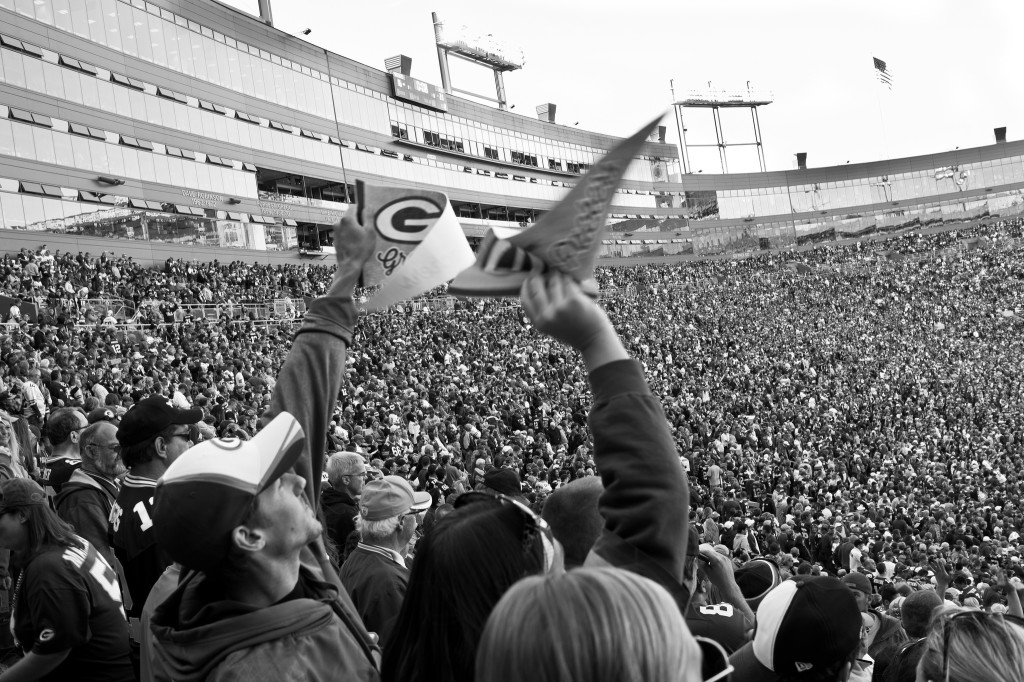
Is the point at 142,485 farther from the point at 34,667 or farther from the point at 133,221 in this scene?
the point at 133,221

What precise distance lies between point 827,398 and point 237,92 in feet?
88.5

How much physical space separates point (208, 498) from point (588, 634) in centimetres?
108

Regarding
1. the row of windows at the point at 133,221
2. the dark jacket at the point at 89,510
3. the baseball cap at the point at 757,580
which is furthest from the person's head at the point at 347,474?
the row of windows at the point at 133,221

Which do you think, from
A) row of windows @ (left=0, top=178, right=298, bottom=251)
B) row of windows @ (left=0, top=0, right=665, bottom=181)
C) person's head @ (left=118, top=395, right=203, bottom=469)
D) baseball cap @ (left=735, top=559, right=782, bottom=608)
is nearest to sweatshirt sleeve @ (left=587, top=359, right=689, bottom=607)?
→ person's head @ (left=118, top=395, right=203, bottom=469)

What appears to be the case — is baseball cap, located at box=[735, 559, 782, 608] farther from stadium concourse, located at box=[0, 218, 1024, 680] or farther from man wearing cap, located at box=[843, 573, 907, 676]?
man wearing cap, located at box=[843, 573, 907, 676]

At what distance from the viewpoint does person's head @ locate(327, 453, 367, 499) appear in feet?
19.9

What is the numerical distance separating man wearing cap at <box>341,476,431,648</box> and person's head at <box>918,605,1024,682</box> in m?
1.82

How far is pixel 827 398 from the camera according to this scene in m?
31.3

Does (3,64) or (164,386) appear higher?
(3,64)

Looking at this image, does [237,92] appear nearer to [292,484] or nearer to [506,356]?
[506,356]

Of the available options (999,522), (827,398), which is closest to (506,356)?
(827,398)

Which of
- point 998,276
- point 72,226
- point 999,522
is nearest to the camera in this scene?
point 999,522

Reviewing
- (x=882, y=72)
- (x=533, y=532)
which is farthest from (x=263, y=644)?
(x=882, y=72)

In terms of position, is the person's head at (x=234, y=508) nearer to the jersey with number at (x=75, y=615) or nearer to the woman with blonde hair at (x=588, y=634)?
the woman with blonde hair at (x=588, y=634)
